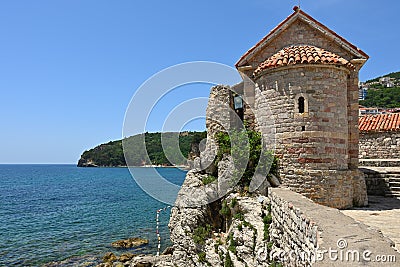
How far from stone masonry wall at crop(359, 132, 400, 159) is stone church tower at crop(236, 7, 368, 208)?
Answer: 923 centimetres

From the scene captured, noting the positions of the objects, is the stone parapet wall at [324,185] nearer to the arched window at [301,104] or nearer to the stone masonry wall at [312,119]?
the stone masonry wall at [312,119]

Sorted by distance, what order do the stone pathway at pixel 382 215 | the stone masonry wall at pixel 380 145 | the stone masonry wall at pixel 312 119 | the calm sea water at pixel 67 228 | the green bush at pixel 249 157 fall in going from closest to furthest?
the stone pathway at pixel 382 215, the stone masonry wall at pixel 312 119, the green bush at pixel 249 157, the stone masonry wall at pixel 380 145, the calm sea water at pixel 67 228

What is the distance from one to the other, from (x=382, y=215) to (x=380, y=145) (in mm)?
11253

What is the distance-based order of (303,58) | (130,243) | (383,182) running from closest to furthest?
(303,58)
(383,182)
(130,243)

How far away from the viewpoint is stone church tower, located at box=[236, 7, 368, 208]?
31.9 feet

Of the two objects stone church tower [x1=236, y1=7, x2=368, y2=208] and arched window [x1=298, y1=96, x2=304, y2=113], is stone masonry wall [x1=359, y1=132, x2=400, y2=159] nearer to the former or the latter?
stone church tower [x1=236, y1=7, x2=368, y2=208]

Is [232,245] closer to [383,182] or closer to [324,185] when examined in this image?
[324,185]

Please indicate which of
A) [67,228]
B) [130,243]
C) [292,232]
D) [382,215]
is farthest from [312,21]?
[67,228]


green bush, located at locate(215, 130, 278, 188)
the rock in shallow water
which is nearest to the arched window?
green bush, located at locate(215, 130, 278, 188)

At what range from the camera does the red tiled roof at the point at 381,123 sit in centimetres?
1797

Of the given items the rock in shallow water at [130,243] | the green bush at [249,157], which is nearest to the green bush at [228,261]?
the green bush at [249,157]

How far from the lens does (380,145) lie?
1845 centimetres

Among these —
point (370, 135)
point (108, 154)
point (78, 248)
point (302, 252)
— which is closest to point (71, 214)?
point (78, 248)

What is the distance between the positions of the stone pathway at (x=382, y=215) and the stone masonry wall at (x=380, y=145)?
713cm
